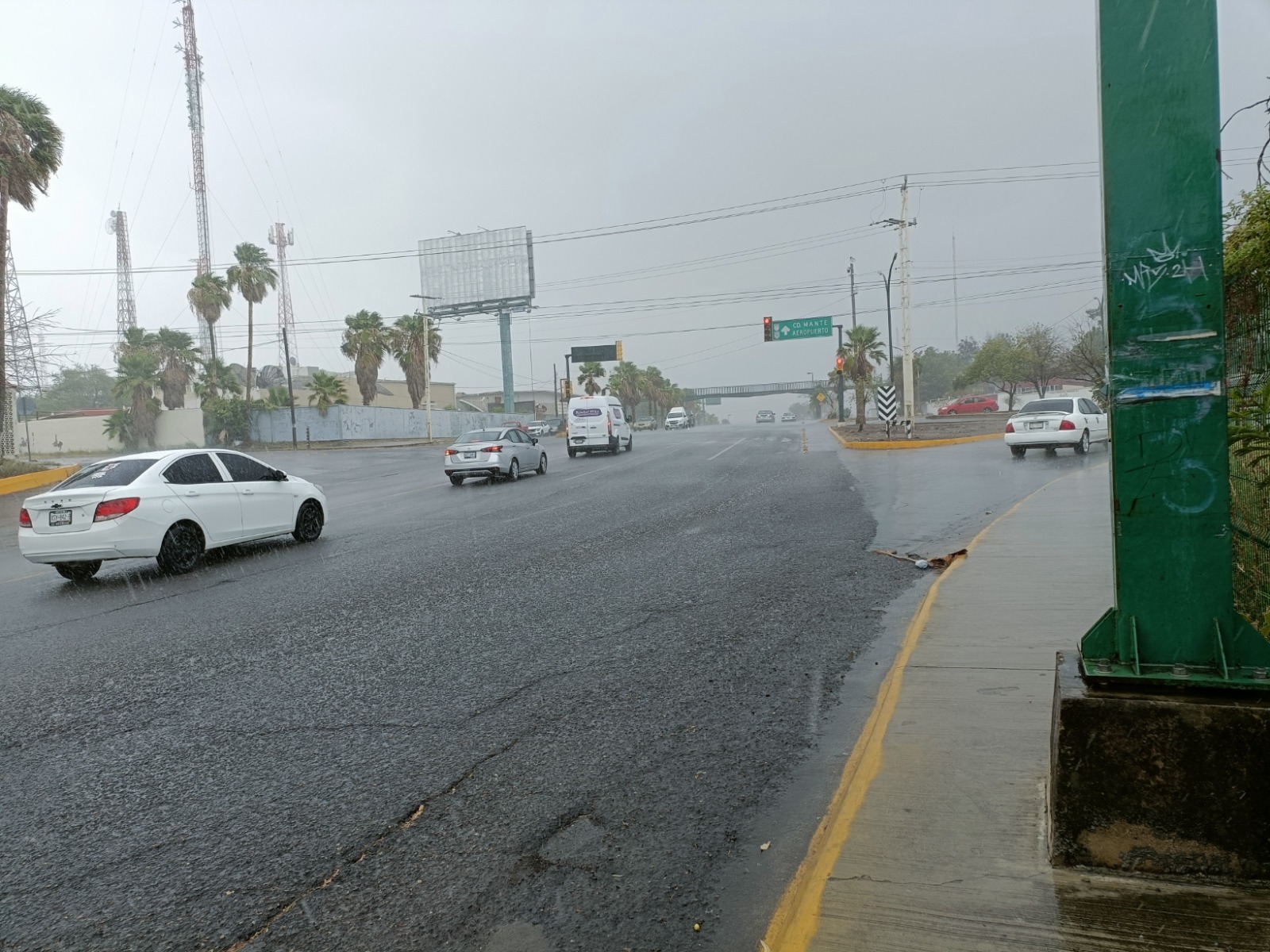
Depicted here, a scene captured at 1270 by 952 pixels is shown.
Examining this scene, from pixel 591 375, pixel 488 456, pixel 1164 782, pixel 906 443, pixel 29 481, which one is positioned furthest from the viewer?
pixel 591 375

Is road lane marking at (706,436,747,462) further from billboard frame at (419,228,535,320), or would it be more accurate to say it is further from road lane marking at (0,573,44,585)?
billboard frame at (419,228,535,320)

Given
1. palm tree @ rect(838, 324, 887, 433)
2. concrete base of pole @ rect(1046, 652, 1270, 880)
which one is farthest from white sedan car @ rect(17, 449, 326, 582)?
palm tree @ rect(838, 324, 887, 433)

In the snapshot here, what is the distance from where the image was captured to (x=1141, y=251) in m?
3.15

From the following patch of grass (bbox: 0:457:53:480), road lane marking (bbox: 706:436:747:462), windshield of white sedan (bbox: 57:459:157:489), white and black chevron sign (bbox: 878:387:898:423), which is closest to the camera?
windshield of white sedan (bbox: 57:459:157:489)

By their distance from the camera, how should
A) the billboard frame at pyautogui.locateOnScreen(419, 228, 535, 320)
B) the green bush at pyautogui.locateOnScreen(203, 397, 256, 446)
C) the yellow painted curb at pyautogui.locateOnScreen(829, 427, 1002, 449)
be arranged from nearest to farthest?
the yellow painted curb at pyautogui.locateOnScreen(829, 427, 1002, 449), the green bush at pyautogui.locateOnScreen(203, 397, 256, 446), the billboard frame at pyautogui.locateOnScreen(419, 228, 535, 320)

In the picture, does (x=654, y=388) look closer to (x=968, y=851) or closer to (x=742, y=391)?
(x=742, y=391)

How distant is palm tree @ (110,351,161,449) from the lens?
204 ft

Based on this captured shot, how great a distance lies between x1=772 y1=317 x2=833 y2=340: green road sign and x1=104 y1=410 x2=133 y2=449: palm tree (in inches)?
1778

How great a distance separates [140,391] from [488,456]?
48.9 meters

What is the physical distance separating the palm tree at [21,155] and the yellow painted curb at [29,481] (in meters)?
3.12

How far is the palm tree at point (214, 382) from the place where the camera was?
6569 cm

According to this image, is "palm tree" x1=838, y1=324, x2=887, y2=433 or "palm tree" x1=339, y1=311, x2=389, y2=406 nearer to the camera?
"palm tree" x1=838, y1=324, x2=887, y2=433

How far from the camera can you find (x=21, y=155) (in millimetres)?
29594

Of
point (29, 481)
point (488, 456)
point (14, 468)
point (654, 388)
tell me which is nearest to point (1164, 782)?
point (488, 456)
